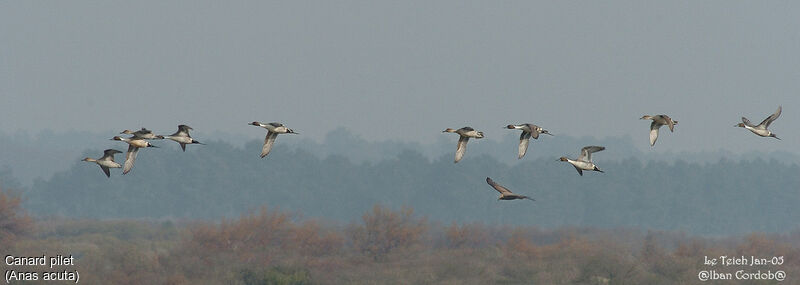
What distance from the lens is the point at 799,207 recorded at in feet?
610

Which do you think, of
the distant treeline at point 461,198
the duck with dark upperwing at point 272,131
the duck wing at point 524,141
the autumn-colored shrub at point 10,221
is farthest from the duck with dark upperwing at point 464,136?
the distant treeline at point 461,198

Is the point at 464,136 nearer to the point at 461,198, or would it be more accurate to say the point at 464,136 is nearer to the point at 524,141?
the point at 524,141

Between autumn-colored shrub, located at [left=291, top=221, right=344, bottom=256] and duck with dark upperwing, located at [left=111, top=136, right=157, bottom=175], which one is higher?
duck with dark upperwing, located at [left=111, top=136, right=157, bottom=175]

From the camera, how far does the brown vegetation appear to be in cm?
5559

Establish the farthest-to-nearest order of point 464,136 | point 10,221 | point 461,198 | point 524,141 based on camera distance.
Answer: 1. point 461,198
2. point 10,221
3. point 464,136
4. point 524,141

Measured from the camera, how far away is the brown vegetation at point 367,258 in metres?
55.6

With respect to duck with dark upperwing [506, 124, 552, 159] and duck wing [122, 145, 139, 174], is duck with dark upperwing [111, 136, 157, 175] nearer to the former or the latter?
duck wing [122, 145, 139, 174]

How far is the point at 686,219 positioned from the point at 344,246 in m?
122

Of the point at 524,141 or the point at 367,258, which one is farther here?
the point at 367,258

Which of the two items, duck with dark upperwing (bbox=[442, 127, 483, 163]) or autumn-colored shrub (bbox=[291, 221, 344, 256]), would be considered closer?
duck with dark upperwing (bbox=[442, 127, 483, 163])

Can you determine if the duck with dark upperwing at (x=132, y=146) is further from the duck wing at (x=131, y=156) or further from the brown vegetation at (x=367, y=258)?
the brown vegetation at (x=367, y=258)

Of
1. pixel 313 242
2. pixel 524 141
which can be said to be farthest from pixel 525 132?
pixel 313 242

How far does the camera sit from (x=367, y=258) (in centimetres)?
6400

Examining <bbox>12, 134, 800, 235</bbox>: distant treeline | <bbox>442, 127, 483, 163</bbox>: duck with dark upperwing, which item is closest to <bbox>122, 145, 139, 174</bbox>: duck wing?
<bbox>442, 127, 483, 163</bbox>: duck with dark upperwing
